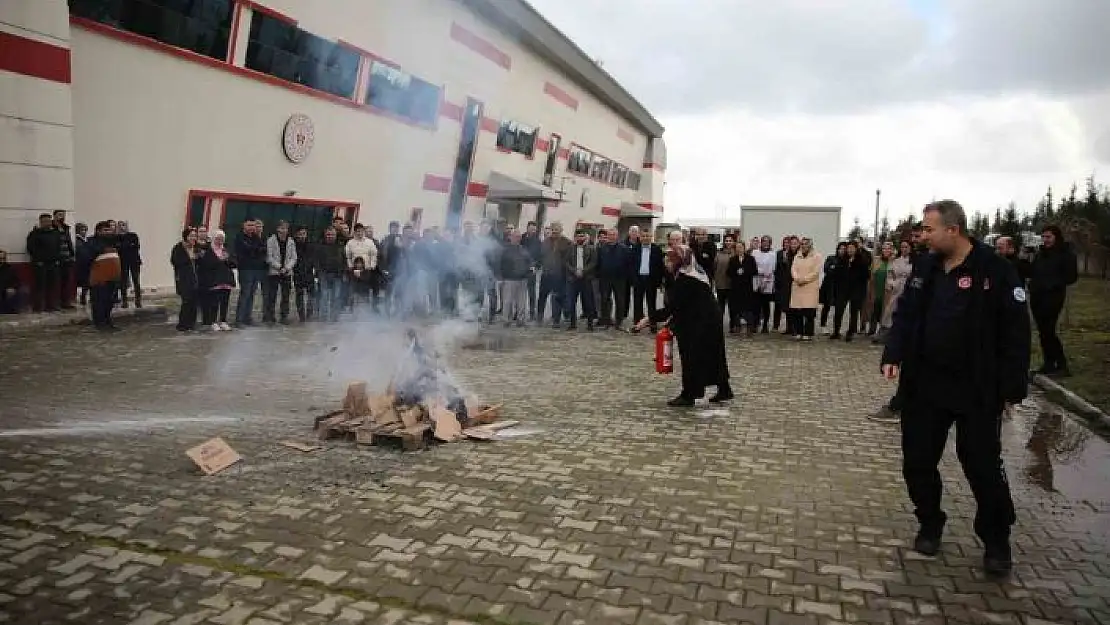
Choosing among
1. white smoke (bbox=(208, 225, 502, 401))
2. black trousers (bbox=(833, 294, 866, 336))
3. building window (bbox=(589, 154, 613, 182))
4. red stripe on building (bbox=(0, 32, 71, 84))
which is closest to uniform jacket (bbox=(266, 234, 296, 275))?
white smoke (bbox=(208, 225, 502, 401))

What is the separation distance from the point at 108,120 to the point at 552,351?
9.07m

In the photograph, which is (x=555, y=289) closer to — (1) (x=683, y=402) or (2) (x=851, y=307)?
(2) (x=851, y=307)

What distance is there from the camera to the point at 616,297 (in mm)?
14180

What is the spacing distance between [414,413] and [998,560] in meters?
4.01

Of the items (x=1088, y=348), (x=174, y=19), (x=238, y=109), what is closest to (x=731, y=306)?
(x=1088, y=348)

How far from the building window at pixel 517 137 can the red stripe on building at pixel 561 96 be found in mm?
1734

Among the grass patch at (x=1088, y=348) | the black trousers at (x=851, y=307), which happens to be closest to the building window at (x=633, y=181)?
the grass patch at (x=1088, y=348)

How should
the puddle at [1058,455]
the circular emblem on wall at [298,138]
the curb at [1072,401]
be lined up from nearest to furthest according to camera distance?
the puddle at [1058,455], the curb at [1072,401], the circular emblem on wall at [298,138]

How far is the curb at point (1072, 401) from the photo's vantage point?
733 cm

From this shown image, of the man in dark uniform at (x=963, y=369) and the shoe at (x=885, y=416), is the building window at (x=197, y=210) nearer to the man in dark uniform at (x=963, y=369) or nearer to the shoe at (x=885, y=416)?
the shoe at (x=885, y=416)

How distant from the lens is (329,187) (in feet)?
59.6

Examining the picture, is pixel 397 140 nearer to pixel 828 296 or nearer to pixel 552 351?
pixel 552 351

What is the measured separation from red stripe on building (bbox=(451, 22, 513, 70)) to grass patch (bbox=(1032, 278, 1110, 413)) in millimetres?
11529

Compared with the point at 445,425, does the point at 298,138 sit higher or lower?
higher
